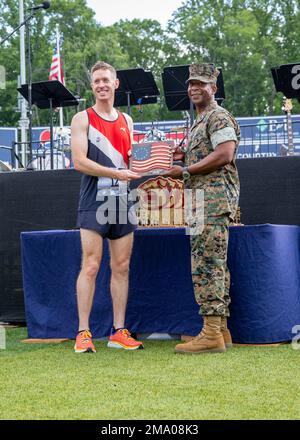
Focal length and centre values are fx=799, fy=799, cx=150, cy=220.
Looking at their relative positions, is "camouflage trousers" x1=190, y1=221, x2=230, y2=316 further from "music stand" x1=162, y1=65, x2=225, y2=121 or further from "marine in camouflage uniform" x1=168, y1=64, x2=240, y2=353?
"music stand" x1=162, y1=65, x2=225, y2=121

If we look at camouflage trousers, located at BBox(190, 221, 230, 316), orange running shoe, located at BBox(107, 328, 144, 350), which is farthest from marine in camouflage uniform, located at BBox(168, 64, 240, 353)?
orange running shoe, located at BBox(107, 328, 144, 350)

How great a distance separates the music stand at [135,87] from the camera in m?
11.7

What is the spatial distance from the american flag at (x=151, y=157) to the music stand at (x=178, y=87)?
12.2 ft

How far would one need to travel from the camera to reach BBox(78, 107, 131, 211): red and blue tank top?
515 cm

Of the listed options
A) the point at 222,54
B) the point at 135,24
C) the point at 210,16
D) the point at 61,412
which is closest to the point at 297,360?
the point at 61,412

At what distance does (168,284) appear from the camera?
5.62 m

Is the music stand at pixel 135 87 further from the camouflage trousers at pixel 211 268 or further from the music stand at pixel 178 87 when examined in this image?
the camouflage trousers at pixel 211 268

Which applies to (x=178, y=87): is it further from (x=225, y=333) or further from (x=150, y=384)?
(x=150, y=384)

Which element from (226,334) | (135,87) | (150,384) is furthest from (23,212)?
(135,87)

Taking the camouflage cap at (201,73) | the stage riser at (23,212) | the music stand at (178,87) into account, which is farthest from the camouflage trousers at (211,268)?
the music stand at (178,87)

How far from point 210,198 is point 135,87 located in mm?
7451

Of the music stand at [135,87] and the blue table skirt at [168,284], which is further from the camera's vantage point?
the music stand at [135,87]

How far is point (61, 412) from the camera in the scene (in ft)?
10.6

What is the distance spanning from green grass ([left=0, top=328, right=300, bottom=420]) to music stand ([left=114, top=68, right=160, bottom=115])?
698 cm
